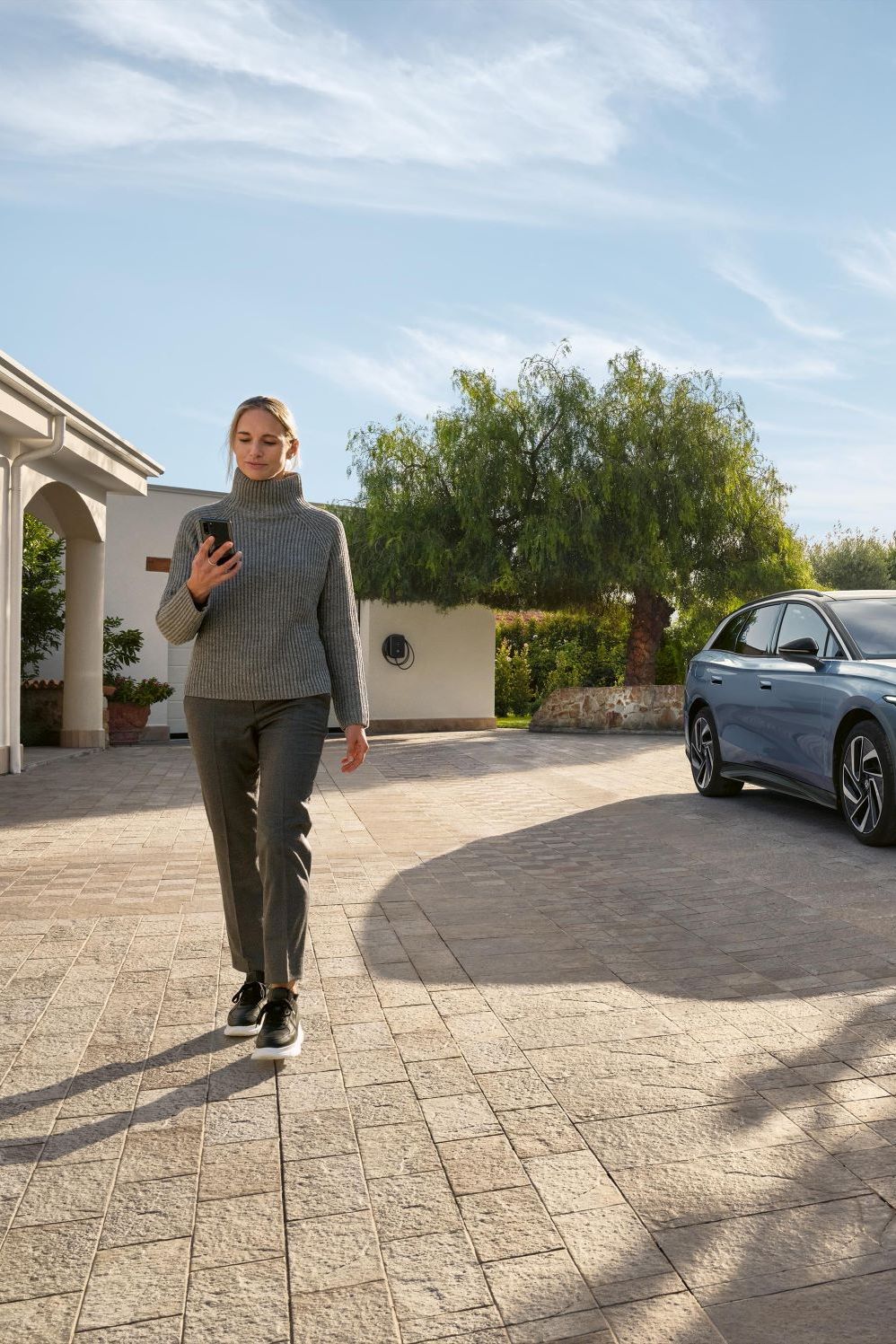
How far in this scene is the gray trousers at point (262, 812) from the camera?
3.44m

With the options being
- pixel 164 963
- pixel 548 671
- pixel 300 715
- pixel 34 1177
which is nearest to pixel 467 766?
pixel 164 963

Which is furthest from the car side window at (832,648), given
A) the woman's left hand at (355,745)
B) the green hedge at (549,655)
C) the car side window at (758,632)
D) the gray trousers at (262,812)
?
the green hedge at (549,655)

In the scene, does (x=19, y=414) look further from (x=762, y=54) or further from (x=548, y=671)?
(x=548, y=671)

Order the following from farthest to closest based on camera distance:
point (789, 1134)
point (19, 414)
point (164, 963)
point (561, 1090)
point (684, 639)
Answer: point (684, 639)
point (19, 414)
point (164, 963)
point (561, 1090)
point (789, 1134)

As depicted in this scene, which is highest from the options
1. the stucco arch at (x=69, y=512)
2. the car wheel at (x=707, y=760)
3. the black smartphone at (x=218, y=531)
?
the stucco arch at (x=69, y=512)

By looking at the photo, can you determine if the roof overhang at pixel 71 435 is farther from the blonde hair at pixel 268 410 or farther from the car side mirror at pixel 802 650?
the blonde hair at pixel 268 410

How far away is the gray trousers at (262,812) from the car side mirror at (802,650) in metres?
4.95

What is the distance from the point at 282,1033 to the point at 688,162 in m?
9.09

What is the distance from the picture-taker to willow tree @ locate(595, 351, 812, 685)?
18125 millimetres

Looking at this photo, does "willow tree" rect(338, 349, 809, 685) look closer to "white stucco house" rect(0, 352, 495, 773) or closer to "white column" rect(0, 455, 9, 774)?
"white stucco house" rect(0, 352, 495, 773)

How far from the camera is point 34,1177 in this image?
8.57 ft

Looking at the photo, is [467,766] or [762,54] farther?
[467,766]

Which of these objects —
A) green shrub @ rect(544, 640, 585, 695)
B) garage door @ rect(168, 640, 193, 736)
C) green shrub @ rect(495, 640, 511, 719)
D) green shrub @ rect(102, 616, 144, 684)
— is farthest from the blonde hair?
green shrub @ rect(495, 640, 511, 719)

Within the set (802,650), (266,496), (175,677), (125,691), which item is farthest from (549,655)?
(266,496)
